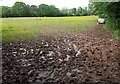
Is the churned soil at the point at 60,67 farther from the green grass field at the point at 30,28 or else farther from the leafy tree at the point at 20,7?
the leafy tree at the point at 20,7

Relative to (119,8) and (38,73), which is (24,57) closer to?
(38,73)

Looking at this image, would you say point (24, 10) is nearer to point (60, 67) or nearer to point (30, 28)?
point (30, 28)

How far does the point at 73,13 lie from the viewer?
1401 inches

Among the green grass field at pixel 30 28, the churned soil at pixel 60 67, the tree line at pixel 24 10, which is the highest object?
the tree line at pixel 24 10

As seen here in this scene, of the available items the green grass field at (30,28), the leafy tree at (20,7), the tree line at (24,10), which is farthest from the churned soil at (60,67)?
the leafy tree at (20,7)

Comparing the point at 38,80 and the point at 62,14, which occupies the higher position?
the point at 62,14

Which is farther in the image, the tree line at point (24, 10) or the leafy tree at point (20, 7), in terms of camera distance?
the tree line at point (24, 10)

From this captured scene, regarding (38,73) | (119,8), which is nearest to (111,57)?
(119,8)

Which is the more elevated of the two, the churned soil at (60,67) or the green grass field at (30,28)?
the green grass field at (30,28)

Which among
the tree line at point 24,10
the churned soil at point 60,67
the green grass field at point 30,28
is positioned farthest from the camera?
the tree line at point 24,10

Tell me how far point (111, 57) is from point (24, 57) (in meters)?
2.44

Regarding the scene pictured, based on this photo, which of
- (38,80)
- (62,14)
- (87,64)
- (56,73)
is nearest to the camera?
(38,80)

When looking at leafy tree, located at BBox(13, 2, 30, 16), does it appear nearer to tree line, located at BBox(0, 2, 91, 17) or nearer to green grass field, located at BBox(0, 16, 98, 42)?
tree line, located at BBox(0, 2, 91, 17)

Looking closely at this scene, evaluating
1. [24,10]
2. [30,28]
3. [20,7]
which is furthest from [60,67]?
[24,10]
